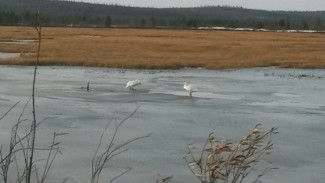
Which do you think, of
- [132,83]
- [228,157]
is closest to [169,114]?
[132,83]

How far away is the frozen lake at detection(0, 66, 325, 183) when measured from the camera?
8.78m

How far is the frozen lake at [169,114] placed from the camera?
878cm

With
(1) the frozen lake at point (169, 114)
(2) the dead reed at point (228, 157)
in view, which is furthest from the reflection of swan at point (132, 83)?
(2) the dead reed at point (228, 157)

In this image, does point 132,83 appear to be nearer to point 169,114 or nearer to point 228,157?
point 169,114

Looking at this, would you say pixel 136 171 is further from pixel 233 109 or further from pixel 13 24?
pixel 13 24

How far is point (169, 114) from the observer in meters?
14.3

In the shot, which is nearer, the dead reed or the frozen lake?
the dead reed

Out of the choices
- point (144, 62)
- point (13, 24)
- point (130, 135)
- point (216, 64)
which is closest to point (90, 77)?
point (144, 62)

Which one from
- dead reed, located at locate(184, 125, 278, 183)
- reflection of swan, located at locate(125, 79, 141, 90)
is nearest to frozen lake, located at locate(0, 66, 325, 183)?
reflection of swan, located at locate(125, 79, 141, 90)

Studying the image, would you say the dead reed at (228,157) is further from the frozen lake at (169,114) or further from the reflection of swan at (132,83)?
the reflection of swan at (132,83)

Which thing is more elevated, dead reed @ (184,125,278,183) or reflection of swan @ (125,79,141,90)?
dead reed @ (184,125,278,183)

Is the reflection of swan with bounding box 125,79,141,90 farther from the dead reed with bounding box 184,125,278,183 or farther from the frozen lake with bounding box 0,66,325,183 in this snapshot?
Answer: the dead reed with bounding box 184,125,278,183

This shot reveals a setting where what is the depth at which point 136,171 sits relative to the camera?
830cm

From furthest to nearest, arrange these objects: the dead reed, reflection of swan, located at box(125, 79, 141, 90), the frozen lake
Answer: reflection of swan, located at box(125, 79, 141, 90) → the frozen lake → the dead reed
